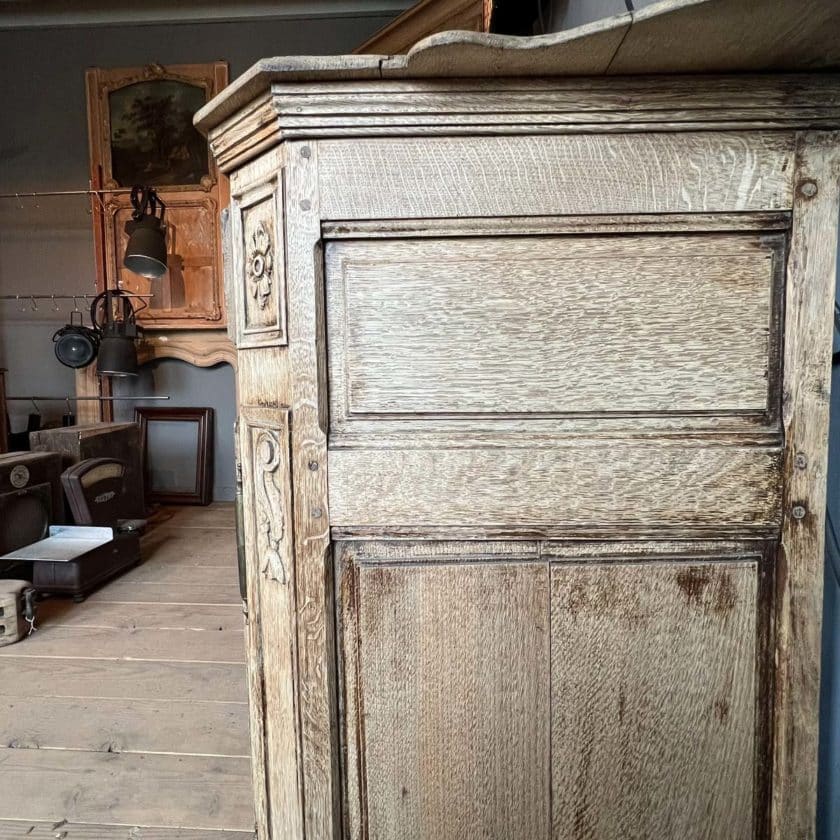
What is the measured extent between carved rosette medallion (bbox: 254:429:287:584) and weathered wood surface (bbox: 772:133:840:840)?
56 cm

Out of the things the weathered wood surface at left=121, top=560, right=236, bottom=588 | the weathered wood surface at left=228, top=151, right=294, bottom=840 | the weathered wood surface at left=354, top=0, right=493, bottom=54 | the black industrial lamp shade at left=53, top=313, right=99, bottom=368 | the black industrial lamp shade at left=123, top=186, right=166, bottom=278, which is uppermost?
the weathered wood surface at left=354, top=0, right=493, bottom=54

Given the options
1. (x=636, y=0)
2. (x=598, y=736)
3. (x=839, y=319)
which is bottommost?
(x=598, y=736)

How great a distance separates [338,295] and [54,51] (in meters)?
4.02

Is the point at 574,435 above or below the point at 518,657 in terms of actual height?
above

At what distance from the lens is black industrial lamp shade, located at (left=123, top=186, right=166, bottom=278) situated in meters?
2.89

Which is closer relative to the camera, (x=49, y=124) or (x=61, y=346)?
(x=61, y=346)

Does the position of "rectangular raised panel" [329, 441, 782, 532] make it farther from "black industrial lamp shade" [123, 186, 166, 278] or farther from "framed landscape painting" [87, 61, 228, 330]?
"framed landscape painting" [87, 61, 228, 330]

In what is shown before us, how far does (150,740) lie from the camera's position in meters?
1.35

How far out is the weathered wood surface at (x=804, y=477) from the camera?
2.09 ft

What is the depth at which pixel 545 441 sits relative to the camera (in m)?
0.66

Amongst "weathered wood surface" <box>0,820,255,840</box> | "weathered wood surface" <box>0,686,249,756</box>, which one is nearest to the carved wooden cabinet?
"weathered wood surface" <box>0,820,255,840</box>

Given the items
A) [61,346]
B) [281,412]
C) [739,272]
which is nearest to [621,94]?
[739,272]

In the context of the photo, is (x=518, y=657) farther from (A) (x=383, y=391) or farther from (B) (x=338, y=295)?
(B) (x=338, y=295)

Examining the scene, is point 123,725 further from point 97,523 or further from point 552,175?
point 552,175
